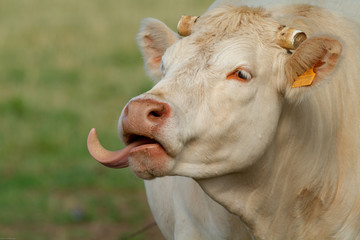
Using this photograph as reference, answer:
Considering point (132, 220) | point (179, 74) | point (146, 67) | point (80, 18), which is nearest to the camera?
point (179, 74)

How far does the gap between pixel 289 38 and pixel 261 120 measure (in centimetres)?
39

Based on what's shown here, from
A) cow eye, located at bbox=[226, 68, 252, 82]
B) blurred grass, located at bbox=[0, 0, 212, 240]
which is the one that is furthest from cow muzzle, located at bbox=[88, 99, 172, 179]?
blurred grass, located at bbox=[0, 0, 212, 240]

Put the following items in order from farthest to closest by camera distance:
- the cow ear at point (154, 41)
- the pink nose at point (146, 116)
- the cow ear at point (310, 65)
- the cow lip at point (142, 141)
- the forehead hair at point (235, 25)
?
the cow ear at point (154, 41) → the forehead hair at point (235, 25) → the cow ear at point (310, 65) → the cow lip at point (142, 141) → the pink nose at point (146, 116)

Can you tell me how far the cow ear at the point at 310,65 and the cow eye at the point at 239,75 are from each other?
200mm

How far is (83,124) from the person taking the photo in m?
9.22

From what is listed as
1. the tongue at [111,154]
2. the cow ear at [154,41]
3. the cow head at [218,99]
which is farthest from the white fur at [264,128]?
the cow ear at [154,41]

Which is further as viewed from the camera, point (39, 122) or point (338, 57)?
point (39, 122)

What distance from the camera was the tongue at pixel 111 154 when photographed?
131 inches

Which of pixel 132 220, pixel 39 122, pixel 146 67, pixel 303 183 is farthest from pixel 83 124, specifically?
pixel 303 183

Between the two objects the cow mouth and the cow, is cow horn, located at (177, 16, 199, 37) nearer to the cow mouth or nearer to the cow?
the cow

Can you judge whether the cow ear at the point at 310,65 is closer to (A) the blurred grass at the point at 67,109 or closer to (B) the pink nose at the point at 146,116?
(B) the pink nose at the point at 146,116

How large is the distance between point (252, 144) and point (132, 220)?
141 inches

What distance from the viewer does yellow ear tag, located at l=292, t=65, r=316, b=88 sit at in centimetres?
341

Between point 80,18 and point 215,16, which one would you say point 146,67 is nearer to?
point 215,16
